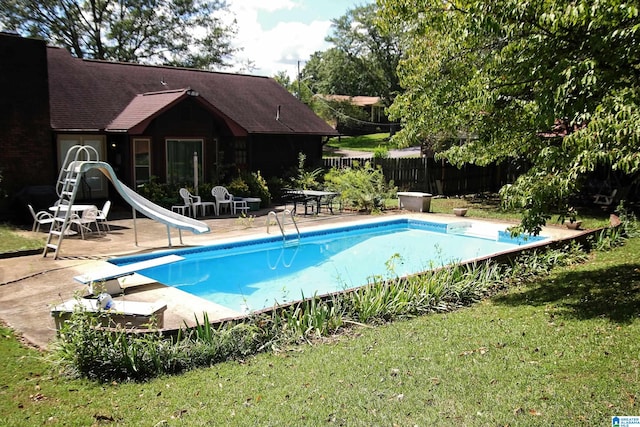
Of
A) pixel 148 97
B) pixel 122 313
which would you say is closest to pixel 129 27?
pixel 148 97

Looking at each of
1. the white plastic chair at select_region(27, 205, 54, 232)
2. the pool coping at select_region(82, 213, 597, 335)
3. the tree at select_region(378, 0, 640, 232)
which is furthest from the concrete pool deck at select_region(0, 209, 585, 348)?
the tree at select_region(378, 0, 640, 232)

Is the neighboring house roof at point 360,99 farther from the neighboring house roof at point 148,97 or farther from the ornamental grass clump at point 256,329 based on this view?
the ornamental grass clump at point 256,329

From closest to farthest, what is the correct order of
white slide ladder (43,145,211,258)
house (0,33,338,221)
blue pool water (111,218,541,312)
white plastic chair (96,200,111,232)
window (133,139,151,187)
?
blue pool water (111,218,541,312) → white slide ladder (43,145,211,258) → white plastic chair (96,200,111,232) → house (0,33,338,221) → window (133,139,151,187)

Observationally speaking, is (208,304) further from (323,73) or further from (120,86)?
(323,73)

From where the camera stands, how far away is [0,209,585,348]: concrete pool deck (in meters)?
7.09

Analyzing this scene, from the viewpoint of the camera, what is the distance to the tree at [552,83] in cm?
566

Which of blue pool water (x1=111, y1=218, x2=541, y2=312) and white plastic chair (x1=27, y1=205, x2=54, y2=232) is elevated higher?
white plastic chair (x1=27, y1=205, x2=54, y2=232)

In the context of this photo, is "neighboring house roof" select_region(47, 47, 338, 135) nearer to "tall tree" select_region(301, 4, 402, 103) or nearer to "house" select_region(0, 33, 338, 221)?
"house" select_region(0, 33, 338, 221)

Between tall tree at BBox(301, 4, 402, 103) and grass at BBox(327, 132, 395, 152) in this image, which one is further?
tall tree at BBox(301, 4, 402, 103)

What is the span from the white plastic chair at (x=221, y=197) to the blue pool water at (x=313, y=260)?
3.96m

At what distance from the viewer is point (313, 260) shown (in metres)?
12.9

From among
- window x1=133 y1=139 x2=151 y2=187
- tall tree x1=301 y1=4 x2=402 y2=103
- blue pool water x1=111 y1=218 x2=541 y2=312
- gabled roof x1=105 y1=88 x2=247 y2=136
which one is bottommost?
blue pool water x1=111 y1=218 x2=541 y2=312

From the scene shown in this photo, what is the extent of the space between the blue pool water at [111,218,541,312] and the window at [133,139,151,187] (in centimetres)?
656

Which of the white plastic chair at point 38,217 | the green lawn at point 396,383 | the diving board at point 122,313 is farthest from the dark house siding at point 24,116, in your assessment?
the diving board at point 122,313
